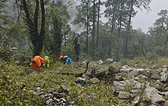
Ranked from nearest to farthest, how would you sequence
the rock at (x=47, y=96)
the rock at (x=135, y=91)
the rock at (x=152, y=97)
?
the rock at (x=47, y=96), the rock at (x=152, y=97), the rock at (x=135, y=91)

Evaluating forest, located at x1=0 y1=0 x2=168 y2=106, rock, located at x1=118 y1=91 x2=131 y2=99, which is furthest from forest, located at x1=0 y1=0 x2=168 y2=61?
rock, located at x1=118 y1=91 x2=131 y2=99

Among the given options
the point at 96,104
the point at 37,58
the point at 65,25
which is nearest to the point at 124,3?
the point at 65,25

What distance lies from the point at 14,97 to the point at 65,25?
901 centimetres

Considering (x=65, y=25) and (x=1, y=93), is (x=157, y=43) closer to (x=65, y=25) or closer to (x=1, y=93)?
(x=65, y=25)

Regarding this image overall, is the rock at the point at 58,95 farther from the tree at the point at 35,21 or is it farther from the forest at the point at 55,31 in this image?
the tree at the point at 35,21

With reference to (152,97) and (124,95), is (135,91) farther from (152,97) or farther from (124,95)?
(152,97)

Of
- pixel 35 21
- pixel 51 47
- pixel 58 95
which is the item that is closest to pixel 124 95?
pixel 58 95

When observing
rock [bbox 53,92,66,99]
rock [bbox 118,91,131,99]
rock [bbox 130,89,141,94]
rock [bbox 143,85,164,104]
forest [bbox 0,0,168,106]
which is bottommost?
rock [bbox 118,91,131,99]

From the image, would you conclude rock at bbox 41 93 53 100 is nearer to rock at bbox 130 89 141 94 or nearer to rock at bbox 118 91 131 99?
rock at bbox 118 91 131 99

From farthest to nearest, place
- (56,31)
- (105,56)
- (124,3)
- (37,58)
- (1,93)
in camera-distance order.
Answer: (124,3) → (105,56) → (56,31) → (37,58) → (1,93)

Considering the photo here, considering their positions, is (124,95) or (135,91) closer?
(124,95)

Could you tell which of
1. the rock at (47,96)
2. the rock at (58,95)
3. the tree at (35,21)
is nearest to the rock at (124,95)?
the rock at (58,95)

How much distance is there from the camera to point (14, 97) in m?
2.82

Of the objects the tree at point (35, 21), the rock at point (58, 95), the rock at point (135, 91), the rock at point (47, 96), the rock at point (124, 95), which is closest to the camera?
the rock at point (47, 96)
